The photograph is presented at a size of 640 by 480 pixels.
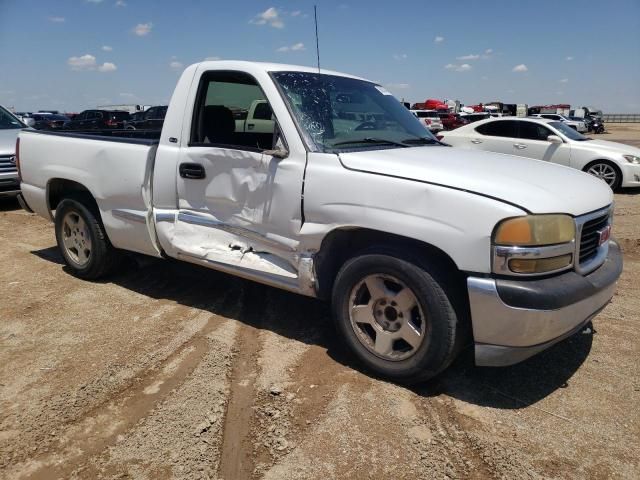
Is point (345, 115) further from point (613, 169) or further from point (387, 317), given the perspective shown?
point (613, 169)

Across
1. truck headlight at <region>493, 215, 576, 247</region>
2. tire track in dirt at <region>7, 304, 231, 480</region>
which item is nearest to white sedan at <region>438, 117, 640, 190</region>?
truck headlight at <region>493, 215, 576, 247</region>

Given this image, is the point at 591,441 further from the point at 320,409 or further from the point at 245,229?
the point at 245,229

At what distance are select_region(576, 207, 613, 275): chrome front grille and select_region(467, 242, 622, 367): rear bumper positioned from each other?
4.0 inches

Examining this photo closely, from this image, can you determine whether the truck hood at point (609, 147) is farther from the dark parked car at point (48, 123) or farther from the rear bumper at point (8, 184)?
the rear bumper at point (8, 184)

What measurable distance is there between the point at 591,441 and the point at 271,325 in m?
2.29

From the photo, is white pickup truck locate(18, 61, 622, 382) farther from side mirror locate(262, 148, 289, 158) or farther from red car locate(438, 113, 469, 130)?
red car locate(438, 113, 469, 130)

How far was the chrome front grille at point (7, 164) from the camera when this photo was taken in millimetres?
8625

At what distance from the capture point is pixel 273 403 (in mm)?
3012

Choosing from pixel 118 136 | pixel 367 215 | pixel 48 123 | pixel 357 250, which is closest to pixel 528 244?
pixel 367 215

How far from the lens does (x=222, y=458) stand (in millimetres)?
2551

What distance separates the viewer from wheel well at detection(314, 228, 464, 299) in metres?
2.94

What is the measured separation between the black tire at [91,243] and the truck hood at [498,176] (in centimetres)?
271

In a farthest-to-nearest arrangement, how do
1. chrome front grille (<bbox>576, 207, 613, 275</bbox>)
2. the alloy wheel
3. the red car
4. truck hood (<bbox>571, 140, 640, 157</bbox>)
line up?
the red car
truck hood (<bbox>571, 140, 640, 157</bbox>)
the alloy wheel
chrome front grille (<bbox>576, 207, 613, 275</bbox>)

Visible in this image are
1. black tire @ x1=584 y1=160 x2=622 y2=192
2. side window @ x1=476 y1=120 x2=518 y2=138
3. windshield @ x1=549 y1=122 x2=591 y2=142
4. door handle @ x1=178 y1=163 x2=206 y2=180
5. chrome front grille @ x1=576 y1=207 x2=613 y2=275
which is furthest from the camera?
side window @ x1=476 y1=120 x2=518 y2=138
